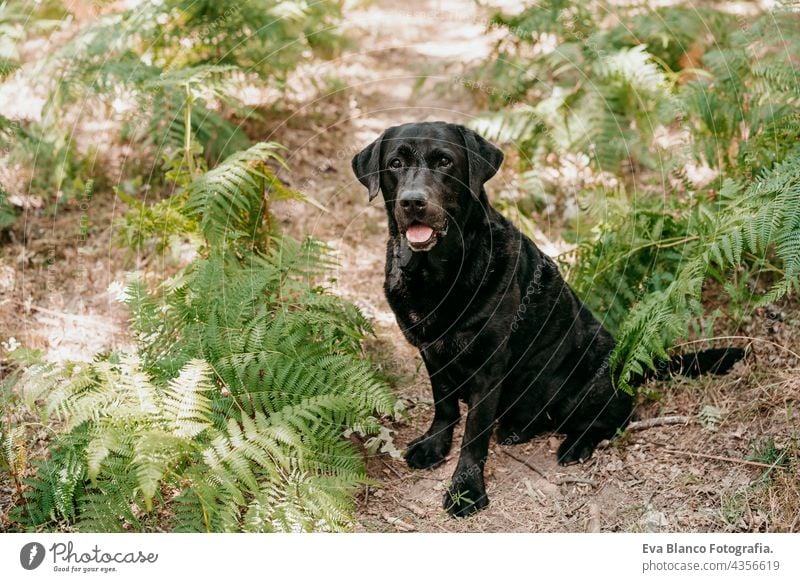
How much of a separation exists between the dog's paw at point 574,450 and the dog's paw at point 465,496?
0.52 metres

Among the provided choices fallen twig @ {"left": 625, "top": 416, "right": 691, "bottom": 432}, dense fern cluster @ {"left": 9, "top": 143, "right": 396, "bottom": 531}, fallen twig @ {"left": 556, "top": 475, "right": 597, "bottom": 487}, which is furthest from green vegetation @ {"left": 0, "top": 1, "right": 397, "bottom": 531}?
fallen twig @ {"left": 625, "top": 416, "right": 691, "bottom": 432}

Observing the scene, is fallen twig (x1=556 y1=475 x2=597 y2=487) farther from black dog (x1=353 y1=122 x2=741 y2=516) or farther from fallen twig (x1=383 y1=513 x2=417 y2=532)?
fallen twig (x1=383 y1=513 x2=417 y2=532)

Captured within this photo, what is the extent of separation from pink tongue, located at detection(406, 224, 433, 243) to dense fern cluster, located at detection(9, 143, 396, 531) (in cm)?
72

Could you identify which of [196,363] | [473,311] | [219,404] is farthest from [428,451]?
→ [196,363]

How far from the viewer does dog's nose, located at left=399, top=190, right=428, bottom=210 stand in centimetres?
342

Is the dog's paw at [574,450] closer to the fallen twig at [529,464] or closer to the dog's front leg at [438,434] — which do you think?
the fallen twig at [529,464]

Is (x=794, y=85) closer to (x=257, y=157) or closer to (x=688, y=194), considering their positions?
(x=688, y=194)

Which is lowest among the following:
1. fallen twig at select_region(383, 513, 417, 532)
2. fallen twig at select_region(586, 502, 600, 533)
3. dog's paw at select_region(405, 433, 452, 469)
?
dog's paw at select_region(405, 433, 452, 469)

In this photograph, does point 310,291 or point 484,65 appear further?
point 484,65

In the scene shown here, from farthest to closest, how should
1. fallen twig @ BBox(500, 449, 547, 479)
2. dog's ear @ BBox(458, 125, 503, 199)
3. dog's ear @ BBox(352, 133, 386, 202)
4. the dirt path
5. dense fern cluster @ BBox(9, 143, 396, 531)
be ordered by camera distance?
fallen twig @ BBox(500, 449, 547, 479) < dog's ear @ BBox(352, 133, 386, 202) < dog's ear @ BBox(458, 125, 503, 199) < the dirt path < dense fern cluster @ BBox(9, 143, 396, 531)

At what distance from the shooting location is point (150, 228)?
4.54m

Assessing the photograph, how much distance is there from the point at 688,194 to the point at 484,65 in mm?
2031

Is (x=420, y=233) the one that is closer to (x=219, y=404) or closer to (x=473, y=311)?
(x=473, y=311)
